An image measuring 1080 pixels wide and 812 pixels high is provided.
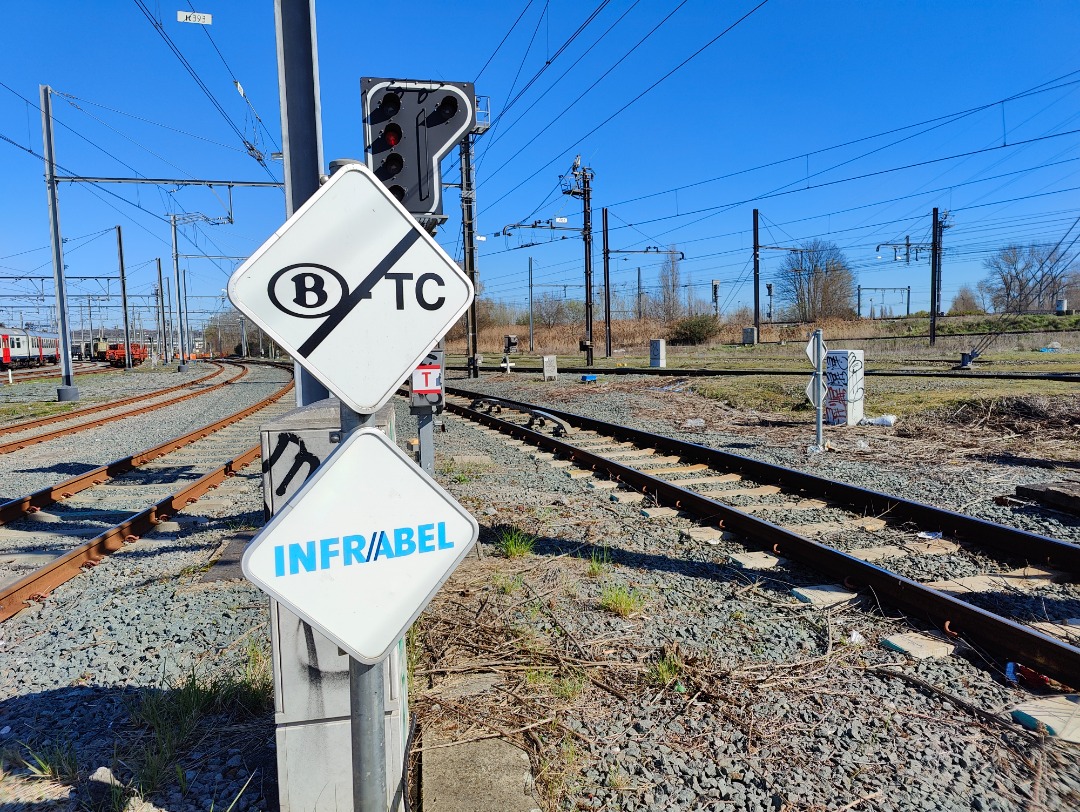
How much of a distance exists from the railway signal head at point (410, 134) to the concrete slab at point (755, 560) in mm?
3586

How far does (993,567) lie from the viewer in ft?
17.4

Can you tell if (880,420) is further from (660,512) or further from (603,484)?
(660,512)

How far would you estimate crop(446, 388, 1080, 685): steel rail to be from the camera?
3.65 meters

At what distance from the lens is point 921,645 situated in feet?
13.1

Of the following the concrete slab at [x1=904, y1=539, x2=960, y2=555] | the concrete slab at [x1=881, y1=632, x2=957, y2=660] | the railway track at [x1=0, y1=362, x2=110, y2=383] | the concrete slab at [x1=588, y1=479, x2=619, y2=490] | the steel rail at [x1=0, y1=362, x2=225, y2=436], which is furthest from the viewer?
the railway track at [x1=0, y1=362, x2=110, y2=383]

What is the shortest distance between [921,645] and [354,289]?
3.69 meters

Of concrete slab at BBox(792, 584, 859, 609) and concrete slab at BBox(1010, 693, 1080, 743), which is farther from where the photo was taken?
concrete slab at BBox(792, 584, 859, 609)

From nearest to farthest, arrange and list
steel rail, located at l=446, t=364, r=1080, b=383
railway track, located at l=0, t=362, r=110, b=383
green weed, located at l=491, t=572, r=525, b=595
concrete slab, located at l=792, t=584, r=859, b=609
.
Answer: concrete slab, located at l=792, t=584, r=859, b=609, green weed, located at l=491, t=572, r=525, b=595, steel rail, located at l=446, t=364, r=1080, b=383, railway track, located at l=0, t=362, r=110, b=383

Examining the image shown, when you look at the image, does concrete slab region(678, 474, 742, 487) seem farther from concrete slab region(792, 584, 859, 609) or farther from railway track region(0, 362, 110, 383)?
railway track region(0, 362, 110, 383)

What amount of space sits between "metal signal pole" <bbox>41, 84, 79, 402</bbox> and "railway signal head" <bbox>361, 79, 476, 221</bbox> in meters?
20.5

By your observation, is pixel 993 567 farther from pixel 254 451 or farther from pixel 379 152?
pixel 254 451

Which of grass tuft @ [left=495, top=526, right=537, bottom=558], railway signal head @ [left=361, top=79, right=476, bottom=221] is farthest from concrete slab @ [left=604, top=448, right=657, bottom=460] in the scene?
railway signal head @ [left=361, top=79, right=476, bottom=221]

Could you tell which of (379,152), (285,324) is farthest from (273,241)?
(379,152)

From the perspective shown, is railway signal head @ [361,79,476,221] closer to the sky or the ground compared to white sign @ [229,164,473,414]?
closer to the sky
